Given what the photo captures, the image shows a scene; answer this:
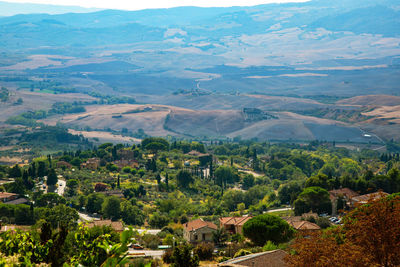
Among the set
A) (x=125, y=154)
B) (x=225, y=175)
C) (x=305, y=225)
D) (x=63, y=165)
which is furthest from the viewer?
(x=125, y=154)

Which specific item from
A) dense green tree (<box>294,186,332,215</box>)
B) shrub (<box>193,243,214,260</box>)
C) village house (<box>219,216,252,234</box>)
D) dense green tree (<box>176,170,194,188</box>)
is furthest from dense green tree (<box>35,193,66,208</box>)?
shrub (<box>193,243,214,260</box>)

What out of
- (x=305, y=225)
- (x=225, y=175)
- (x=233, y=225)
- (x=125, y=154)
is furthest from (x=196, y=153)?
(x=305, y=225)

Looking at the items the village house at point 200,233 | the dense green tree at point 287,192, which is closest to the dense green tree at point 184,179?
the dense green tree at point 287,192

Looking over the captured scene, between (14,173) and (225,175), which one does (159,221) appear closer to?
(14,173)

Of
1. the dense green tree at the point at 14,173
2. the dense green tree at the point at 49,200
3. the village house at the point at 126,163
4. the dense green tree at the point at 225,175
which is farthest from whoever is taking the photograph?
the village house at the point at 126,163

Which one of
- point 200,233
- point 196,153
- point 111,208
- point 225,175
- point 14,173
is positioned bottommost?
point 196,153

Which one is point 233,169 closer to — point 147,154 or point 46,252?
point 147,154

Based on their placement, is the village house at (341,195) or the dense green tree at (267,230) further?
the village house at (341,195)

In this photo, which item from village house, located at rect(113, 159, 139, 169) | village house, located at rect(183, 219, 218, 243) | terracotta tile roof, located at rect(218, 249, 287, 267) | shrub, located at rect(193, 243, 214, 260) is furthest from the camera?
village house, located at rect(113, 159, 139, 169)

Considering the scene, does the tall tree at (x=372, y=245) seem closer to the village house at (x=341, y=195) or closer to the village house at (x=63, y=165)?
the village house at (x=341, y=195)

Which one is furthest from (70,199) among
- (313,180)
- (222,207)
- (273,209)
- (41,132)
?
(41,132)

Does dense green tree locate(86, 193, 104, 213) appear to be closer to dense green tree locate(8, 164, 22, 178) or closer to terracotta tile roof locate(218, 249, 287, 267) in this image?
dense green tree locate(8, 164, 22, 178)
